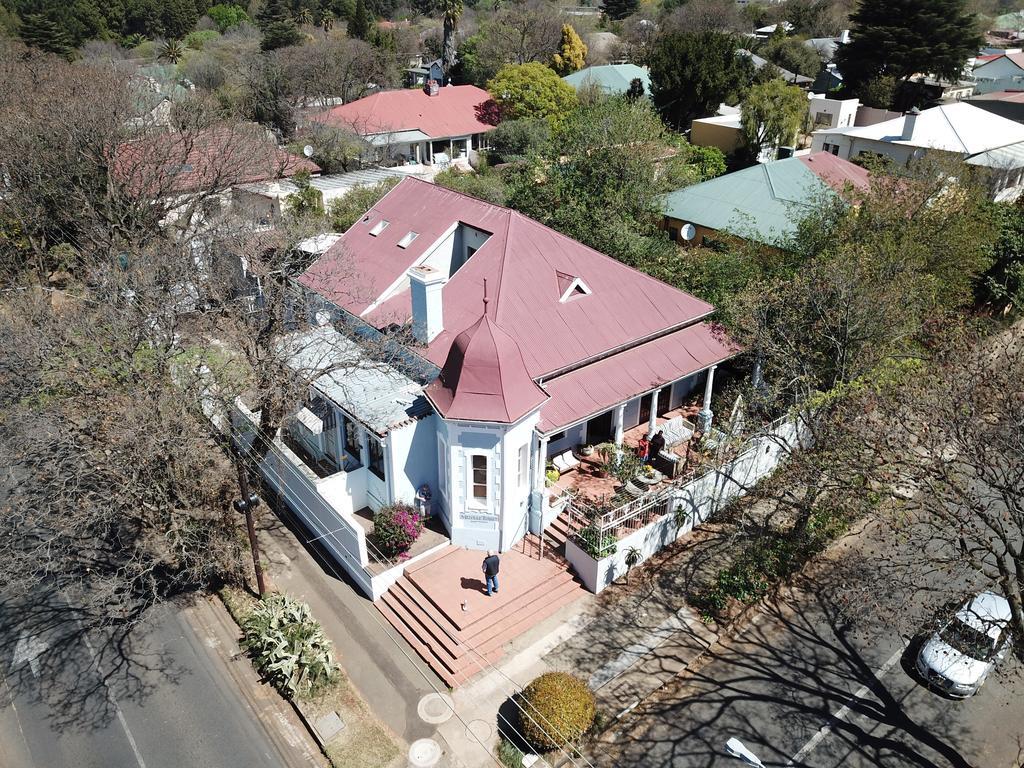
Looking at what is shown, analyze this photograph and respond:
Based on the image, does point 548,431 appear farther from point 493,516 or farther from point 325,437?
point 325,437

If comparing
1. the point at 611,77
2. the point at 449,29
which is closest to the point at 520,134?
the point at 611,77

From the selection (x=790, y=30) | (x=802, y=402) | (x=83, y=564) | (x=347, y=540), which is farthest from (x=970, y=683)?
(x=790, y=30)

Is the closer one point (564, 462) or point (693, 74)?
point (564, 462)

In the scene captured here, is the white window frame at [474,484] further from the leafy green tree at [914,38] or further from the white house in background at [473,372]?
the leafy green tree at [914,38]

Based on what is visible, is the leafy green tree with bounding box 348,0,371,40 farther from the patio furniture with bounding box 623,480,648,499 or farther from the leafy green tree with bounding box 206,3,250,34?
the patio furniture with bounding box 623,480,648,499

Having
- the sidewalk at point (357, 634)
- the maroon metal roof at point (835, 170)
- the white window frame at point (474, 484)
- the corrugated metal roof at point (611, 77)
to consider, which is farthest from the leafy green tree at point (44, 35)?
the white window frame at point (474, 484)

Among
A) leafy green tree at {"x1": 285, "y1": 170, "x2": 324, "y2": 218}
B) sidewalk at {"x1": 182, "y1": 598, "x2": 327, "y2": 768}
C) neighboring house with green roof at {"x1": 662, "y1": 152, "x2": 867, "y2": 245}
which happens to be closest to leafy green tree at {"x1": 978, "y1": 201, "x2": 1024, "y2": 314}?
neighboring house with green roof at {"x1": 662, "y1": 152, "x2": 867, "y2": 245}

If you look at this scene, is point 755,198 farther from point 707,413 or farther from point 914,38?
point 914,38
